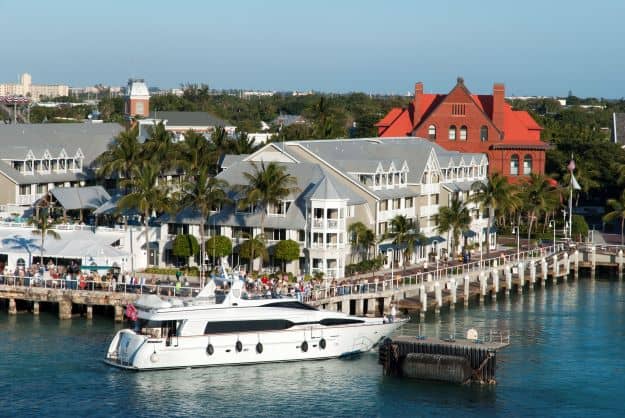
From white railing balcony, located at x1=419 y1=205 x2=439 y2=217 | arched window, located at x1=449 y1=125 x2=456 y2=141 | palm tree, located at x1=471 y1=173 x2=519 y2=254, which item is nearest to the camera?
palm tree, located at x1=471 y1=173 x2=519 y2=254

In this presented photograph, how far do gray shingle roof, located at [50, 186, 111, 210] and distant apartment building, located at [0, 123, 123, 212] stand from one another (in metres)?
3.82

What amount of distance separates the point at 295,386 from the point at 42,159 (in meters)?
54.6

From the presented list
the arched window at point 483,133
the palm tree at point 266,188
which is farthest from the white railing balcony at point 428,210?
the arched window at point 483,133

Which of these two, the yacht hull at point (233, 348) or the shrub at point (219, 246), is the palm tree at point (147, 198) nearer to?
the shrub at point (219, 246)

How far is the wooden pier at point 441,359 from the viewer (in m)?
69.4

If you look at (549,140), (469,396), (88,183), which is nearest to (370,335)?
(469,396)

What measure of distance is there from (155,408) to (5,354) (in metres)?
14.1

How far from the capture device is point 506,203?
106875mm

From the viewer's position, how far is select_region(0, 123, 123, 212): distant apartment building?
112m

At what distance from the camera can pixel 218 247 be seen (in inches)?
3701

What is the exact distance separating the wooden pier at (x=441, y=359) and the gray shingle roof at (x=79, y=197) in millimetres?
42493

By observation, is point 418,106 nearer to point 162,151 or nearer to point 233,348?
point 162,151

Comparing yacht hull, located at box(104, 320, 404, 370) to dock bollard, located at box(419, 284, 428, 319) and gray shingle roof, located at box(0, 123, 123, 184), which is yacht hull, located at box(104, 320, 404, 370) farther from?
gray shingle roof, located at box(0, 123, 123, 184)

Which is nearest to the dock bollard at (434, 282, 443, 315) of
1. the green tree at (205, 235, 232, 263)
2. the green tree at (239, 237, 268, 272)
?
the green tree at (239, 237, 268, 272)
